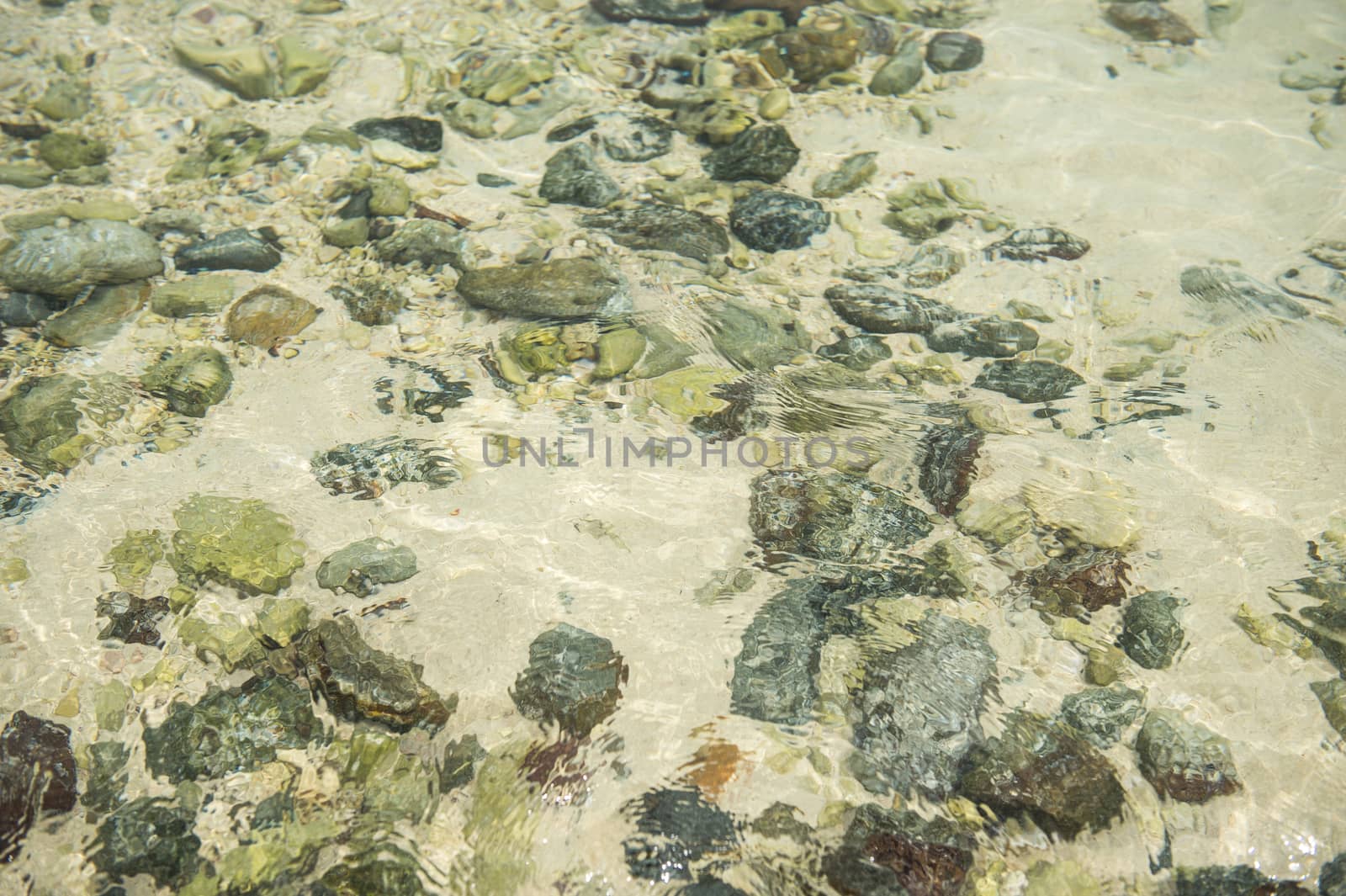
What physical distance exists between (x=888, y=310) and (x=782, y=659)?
205 centimetres

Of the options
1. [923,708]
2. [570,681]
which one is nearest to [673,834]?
[570,681]

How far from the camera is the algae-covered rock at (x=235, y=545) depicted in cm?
313

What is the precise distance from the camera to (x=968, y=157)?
5180 millimetres

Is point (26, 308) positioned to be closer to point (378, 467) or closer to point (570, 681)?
point (378, 467)

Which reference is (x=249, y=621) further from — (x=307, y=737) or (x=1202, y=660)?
(x=1202, y=660)

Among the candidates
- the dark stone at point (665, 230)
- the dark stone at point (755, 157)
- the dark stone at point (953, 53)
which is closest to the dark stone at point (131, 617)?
the dark stone at point (665, 230)

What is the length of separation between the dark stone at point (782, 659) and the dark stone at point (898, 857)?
0.40 meters

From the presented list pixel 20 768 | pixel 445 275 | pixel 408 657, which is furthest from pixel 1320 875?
pixel 445 275

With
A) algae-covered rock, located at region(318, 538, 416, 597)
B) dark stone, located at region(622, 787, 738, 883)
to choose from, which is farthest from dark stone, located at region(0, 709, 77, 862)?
dark stone, located at region(622, 787, 738, 883)

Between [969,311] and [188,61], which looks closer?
[969,311]

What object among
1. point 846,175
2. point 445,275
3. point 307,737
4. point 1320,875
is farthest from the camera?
point 846,175

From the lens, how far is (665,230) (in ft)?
15.0

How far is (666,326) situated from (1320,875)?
316cm

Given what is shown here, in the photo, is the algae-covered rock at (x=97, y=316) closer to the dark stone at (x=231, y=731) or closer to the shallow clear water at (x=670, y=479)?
the shallow clear water at (x=670, y=479)
